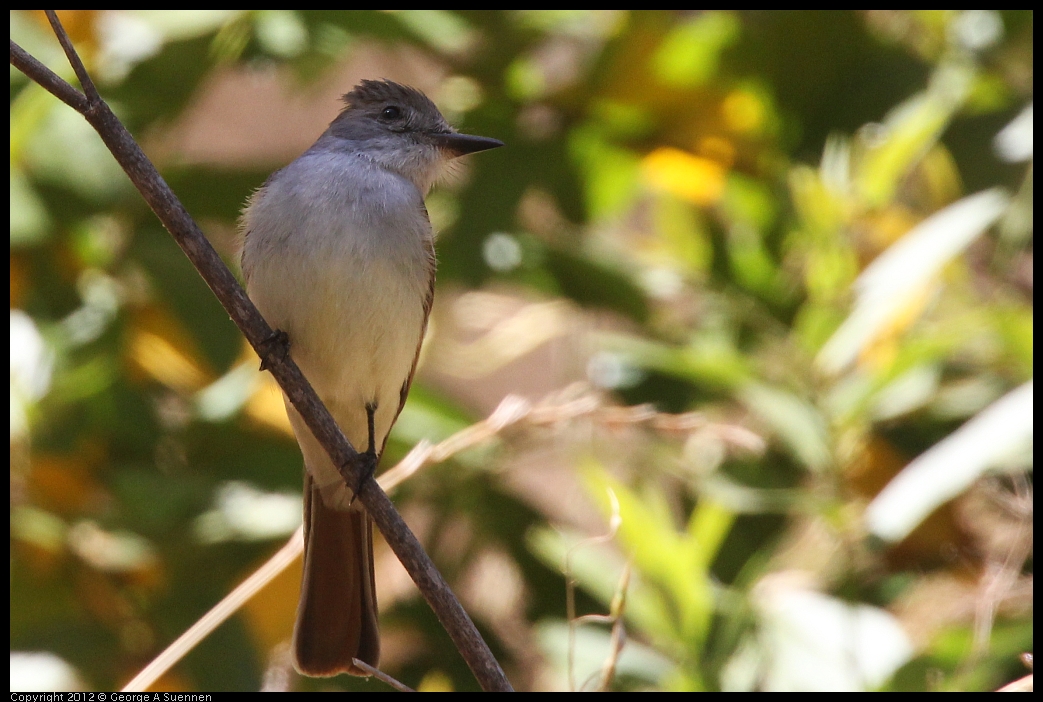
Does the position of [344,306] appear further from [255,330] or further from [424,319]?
[255,330]

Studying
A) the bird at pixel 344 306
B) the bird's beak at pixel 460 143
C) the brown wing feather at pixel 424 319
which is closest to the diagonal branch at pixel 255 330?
the bird at pixel 344 306

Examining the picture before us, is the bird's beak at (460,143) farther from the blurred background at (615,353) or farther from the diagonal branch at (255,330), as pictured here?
the diagonal branch at (255,330)

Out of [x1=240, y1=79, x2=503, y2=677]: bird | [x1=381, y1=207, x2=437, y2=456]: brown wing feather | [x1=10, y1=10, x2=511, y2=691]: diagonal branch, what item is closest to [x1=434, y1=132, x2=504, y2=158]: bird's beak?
[x1=240, y1=79, x2=503, y2=677]: bird

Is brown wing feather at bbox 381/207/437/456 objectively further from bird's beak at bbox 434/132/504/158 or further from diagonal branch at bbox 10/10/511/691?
diagonal branch at bbox 10/10/511/691

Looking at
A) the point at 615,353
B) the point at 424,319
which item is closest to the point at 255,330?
the point at 424,319

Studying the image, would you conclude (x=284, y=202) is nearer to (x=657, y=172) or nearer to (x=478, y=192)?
(x=478, y=192)

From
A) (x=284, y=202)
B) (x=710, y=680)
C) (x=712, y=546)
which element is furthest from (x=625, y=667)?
(x=284, y=202)
